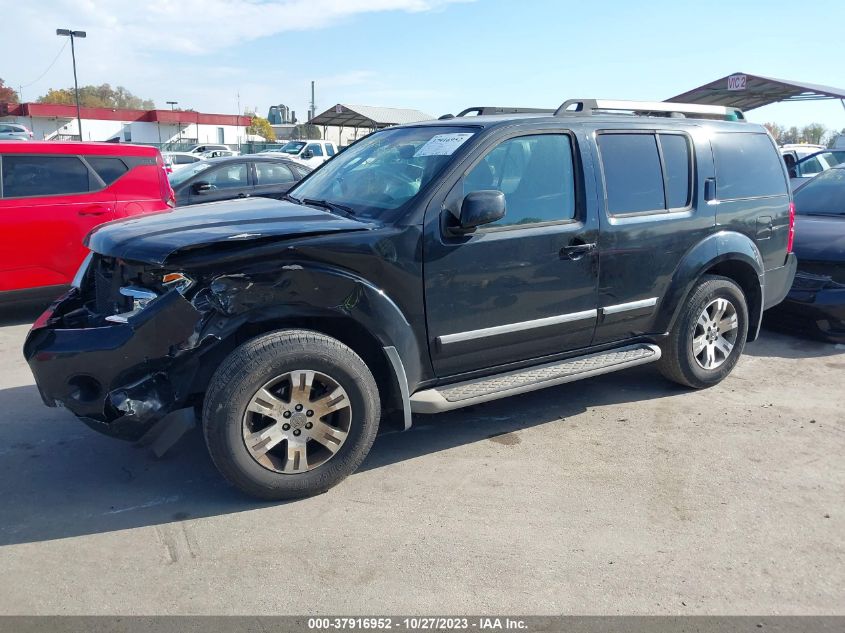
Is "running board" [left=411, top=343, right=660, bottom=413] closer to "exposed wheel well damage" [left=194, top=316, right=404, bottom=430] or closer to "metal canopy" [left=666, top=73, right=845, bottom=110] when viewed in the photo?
"exposed wheel well damage" [left=194, top=316, right=404, bottom=430]

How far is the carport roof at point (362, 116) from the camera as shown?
3056 centimetres

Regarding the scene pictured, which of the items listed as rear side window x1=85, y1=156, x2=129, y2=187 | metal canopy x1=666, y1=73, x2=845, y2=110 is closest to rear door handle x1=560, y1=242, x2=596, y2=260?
rear side window x1=85, y1=156, x2=129, y2=187

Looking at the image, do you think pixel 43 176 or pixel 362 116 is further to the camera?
pixel 362 116

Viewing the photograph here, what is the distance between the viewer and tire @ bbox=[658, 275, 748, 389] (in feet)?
16.0

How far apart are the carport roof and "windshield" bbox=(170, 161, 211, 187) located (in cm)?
1950

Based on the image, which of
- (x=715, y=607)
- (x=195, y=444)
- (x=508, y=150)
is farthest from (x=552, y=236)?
(x=195, y=444)

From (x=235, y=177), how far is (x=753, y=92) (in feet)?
62.4

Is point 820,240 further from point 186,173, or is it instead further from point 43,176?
point 186,173

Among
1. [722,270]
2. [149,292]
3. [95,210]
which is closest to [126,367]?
[149,292]

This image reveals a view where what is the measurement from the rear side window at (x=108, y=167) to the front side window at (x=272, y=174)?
3.52 m

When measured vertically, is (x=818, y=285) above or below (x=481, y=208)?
below

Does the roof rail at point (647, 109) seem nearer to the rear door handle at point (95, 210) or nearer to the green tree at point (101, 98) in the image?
the rear door handle at point (95, 210)

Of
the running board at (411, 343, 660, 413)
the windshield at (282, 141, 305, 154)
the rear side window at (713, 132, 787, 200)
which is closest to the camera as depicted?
the running board at (411, 343, 660, 413)

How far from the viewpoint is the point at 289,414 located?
343 cm
